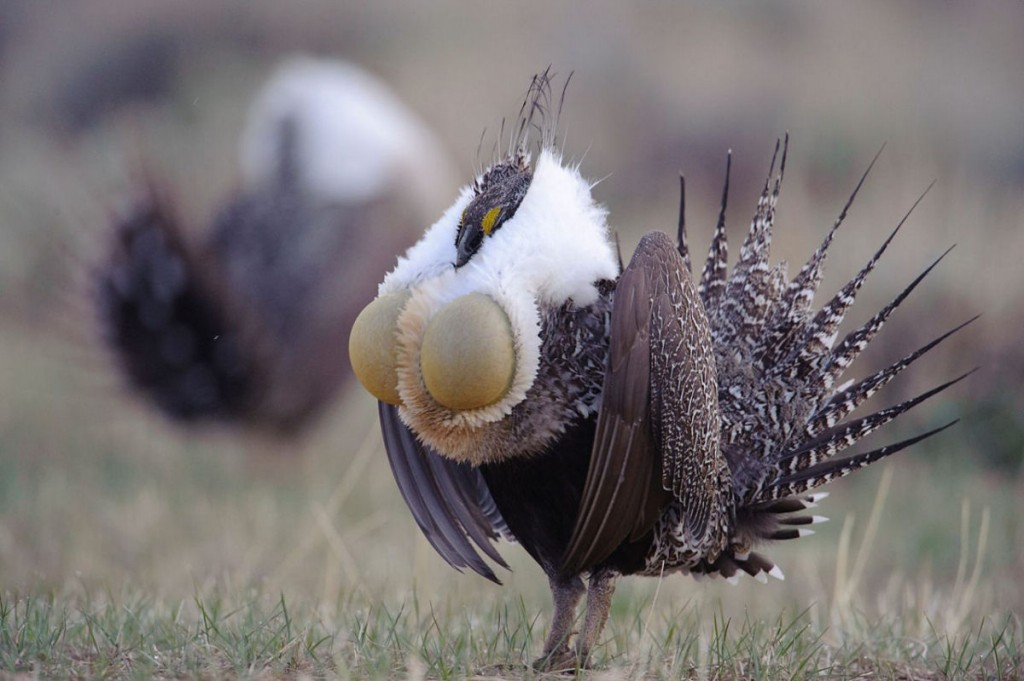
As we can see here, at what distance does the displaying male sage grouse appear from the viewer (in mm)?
2678

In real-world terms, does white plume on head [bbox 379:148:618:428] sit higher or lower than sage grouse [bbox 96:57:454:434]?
lower

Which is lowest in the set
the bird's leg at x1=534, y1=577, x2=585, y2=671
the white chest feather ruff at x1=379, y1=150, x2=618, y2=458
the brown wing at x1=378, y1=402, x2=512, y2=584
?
the bird's leg at x1=534, y1=577, x2=585, y2=671

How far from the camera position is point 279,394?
6.55m

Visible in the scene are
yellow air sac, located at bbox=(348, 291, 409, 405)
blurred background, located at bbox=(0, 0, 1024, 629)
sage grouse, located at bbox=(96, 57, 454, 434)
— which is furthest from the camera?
sage grouse, located at bbox=(96, 57, 454, 434)

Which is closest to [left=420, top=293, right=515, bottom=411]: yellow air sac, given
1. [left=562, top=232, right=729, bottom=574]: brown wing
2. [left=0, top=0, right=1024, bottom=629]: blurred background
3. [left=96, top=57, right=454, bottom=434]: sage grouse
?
[left=562, top=232, right=729, bottom=574]: brown wing

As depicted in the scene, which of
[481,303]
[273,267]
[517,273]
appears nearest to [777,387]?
[517,273]

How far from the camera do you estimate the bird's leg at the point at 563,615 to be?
2.96 metres

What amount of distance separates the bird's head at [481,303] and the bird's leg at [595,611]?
17.3 inches

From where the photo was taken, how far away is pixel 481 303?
8.75 feet

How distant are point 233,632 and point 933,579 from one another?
135 inches

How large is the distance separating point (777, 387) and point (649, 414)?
0.77 m

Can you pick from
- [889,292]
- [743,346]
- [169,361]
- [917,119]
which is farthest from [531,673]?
[917,119]

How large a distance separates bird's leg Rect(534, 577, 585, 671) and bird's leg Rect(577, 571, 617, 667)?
0.13 feet

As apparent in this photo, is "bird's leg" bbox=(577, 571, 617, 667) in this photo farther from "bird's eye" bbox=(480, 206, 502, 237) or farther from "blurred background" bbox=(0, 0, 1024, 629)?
"blurred background" bbox=(0, 0, 1024, 629)
